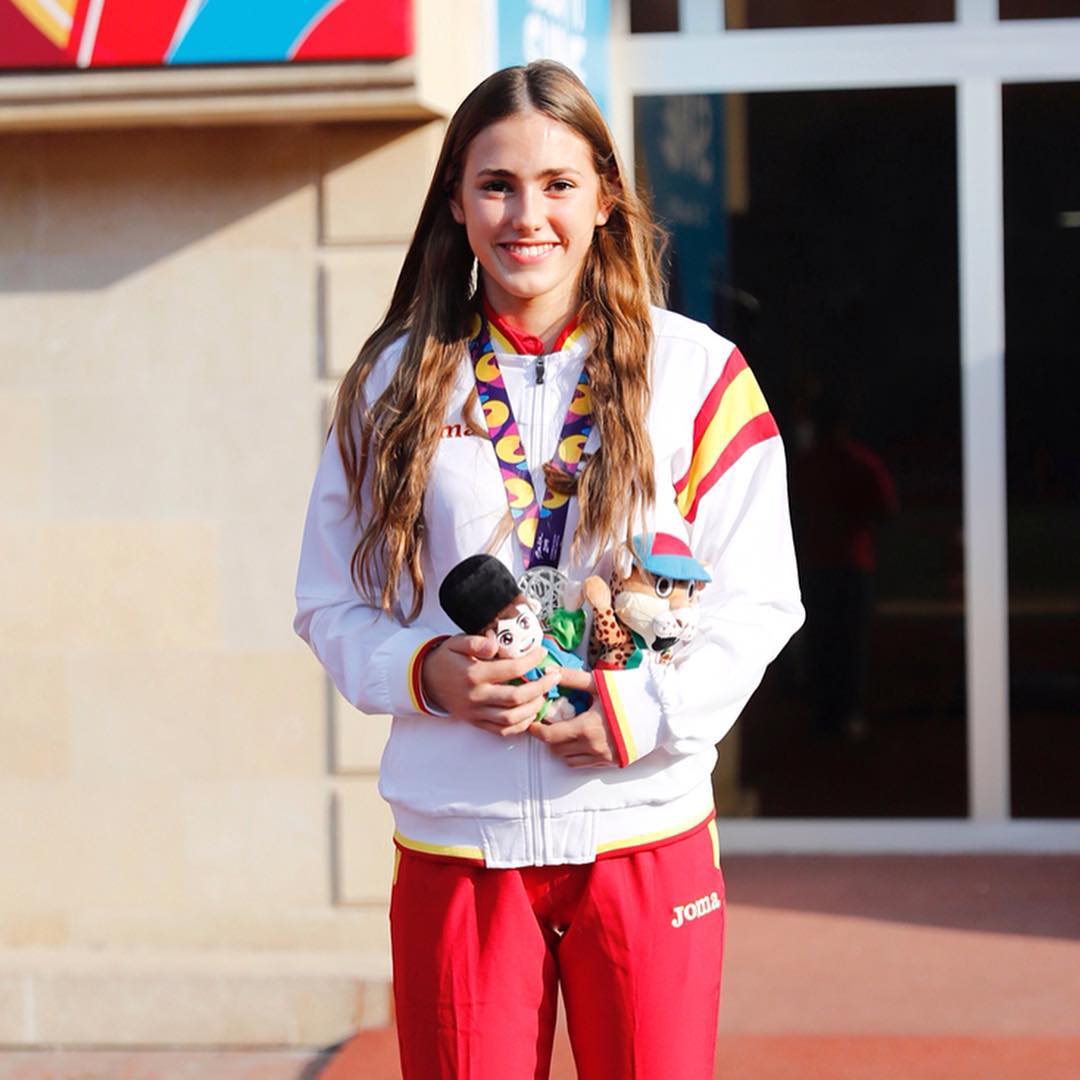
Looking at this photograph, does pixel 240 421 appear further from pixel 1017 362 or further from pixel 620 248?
pixel 1017 362

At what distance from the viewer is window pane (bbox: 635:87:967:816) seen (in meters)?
6.51

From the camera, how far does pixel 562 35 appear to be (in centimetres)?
544

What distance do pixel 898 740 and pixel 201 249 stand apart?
3488 mm

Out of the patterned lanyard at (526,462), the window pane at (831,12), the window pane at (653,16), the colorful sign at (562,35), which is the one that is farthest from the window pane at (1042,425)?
the patterned lanyard at (526,462)

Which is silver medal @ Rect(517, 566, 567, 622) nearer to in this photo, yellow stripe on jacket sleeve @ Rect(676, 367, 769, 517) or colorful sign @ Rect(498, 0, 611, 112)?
yellow stripe on jacket sleeve @ Rect(676, 367, 769, 517)

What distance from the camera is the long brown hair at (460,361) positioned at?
240 centimetres

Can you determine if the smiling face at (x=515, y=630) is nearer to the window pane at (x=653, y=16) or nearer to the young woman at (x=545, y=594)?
the young woman at (x=545, y=594)

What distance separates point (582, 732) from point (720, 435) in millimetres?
461

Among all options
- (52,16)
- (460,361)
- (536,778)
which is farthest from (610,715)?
(52,16)

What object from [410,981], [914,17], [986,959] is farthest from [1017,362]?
[410,981]

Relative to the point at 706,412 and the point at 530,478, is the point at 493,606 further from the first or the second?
the point at 706,412

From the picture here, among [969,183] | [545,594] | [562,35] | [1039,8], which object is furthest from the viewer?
[969,183]

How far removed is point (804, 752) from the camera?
704 cm

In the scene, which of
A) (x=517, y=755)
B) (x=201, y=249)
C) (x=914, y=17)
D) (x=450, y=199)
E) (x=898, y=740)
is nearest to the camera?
(x=517, y=755)
